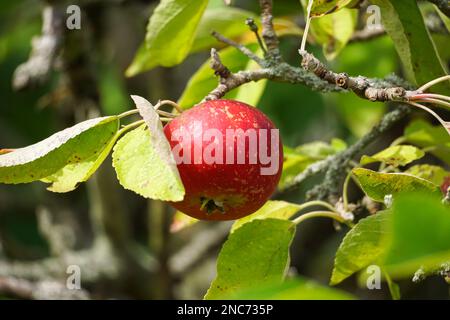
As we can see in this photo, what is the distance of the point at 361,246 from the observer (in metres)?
1.09

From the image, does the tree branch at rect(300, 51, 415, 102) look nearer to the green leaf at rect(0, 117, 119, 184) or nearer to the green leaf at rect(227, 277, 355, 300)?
the green leaf at rect(0, 117, 119, 184)

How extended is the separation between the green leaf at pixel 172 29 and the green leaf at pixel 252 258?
1.28ft

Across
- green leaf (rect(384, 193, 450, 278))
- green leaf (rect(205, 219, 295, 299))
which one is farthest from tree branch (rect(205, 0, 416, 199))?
green leaf (rect(384, 193, 450, 278))

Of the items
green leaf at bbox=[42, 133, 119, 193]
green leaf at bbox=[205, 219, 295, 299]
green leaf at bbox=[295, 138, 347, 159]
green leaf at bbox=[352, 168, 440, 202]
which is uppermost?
green leaf at bbox=[42, 133, 119, 193]

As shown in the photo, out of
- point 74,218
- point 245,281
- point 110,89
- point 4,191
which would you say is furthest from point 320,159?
point 4,191

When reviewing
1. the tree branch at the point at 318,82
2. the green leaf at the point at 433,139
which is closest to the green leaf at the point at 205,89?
the tree branch at the point at 318,82

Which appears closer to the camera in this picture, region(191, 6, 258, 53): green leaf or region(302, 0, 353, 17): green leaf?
region(302, 0, 353, 17): green leaf

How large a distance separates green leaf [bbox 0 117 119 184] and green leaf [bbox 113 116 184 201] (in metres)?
0.05

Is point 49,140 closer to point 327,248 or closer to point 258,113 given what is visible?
point 258,113

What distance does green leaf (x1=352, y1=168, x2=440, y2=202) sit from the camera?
102 centimetres

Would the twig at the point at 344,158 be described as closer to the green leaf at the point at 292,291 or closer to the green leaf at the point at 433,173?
the green leaf at the point at 433,173

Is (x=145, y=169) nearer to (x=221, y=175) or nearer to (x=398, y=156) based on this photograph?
(x=221, y=175)

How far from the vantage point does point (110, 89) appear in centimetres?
340

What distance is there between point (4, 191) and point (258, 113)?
2.63m
